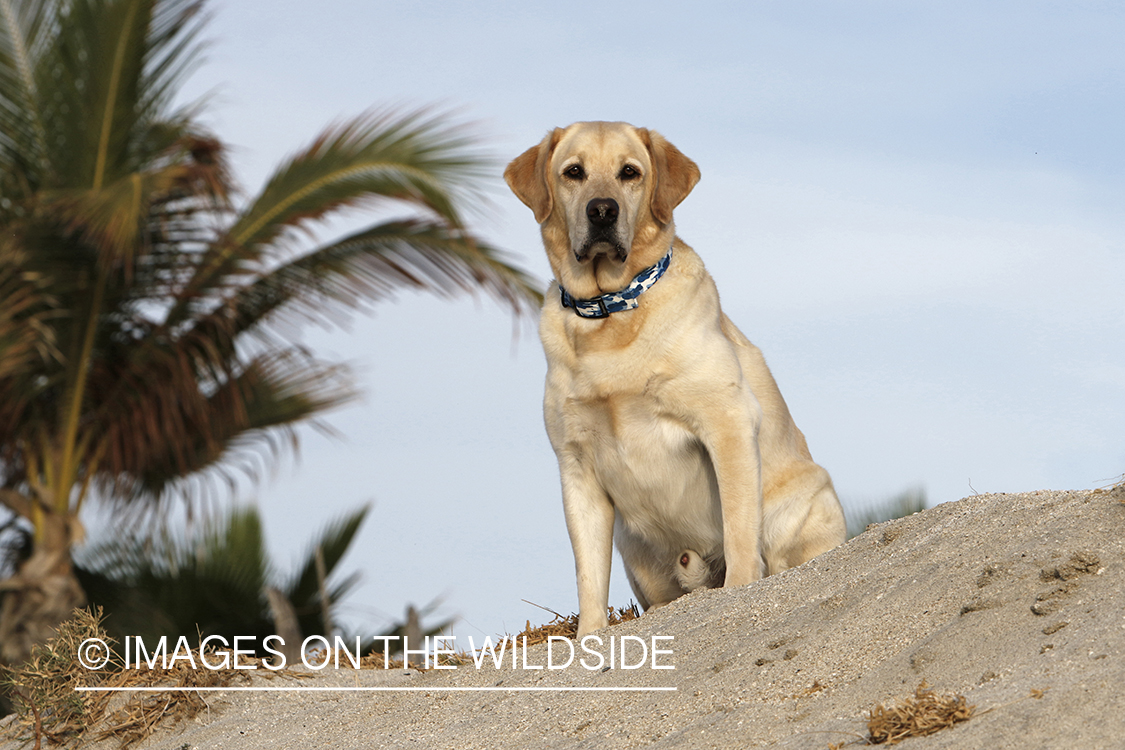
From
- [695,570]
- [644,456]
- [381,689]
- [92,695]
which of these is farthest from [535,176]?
[92,695]

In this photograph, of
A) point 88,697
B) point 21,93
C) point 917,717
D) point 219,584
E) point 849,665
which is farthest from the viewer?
point 219,584

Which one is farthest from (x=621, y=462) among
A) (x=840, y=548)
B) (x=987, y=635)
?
(x=987, y=635)

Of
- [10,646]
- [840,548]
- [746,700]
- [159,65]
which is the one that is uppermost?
[159,65]

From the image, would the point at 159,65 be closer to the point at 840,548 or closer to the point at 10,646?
the point at 10,646

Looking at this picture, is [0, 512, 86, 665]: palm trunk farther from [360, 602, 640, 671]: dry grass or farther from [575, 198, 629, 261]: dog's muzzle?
[575, 198, 629, 261]: dog's muzzle

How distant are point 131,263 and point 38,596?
2.63 meters

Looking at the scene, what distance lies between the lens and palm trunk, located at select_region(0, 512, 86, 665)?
812 cm

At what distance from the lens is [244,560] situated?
444 inches

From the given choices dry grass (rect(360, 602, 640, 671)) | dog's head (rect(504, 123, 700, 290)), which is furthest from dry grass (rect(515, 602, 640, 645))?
dog's head (rect(504, 123, 700, 290))

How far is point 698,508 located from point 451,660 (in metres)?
1.30

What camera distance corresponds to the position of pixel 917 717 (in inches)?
101

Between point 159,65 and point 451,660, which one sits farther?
point 159,65

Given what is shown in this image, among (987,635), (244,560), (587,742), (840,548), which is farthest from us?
(244,560)

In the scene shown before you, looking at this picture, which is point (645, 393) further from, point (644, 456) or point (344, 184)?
point (344, 184)
